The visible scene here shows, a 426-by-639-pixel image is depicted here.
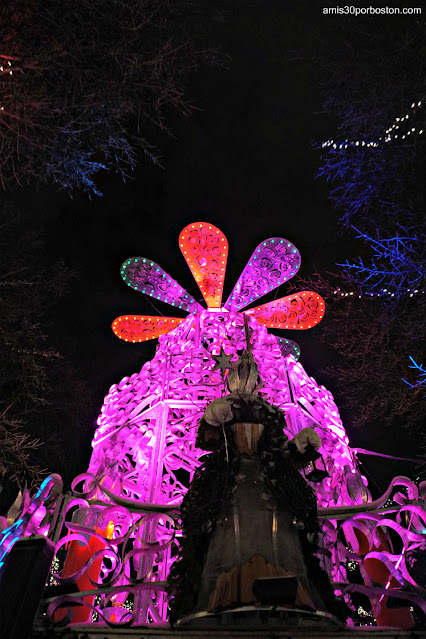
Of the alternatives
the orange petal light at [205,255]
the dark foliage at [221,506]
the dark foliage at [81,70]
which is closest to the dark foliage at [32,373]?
the orange petal light at [205,255]

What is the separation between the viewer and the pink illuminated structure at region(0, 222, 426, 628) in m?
3.58

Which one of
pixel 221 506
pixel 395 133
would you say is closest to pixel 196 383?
pixel 221 506

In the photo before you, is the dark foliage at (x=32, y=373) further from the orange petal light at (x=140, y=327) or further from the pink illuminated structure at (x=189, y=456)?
the pink illuminated structure at (x=189, y=456)

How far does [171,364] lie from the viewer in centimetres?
681

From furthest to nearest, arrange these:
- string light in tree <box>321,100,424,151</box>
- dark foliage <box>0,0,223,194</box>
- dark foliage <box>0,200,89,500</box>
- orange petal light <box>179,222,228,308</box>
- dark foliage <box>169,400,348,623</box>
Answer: dark foliage <box>0,200,89,500</box>, orange petal light <box>179,222,228,308</box>, string light in tree <box>321,100,424,151</box>, dark foliage <box>0,0,223,194</box>, dark foliage <box>169,400,348,623</box>

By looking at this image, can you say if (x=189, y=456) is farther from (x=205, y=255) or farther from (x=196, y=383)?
(x=205, y=255)

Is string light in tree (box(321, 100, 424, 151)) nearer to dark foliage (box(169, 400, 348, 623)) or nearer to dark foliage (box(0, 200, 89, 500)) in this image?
dark foliage (box(169, 400, 348, 623))

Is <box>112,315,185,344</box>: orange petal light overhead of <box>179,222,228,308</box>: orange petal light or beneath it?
beneath

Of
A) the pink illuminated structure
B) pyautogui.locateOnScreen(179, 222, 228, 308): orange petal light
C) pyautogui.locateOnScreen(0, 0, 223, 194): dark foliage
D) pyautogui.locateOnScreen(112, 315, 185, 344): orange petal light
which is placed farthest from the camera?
pyautogui.locateOnScreen(112, 315, 185, 344): orange petal light

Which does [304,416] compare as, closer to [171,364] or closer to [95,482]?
[171,364]

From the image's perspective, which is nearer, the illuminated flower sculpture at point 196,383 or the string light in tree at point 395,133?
the illuminated flower sculpture at point 196,383

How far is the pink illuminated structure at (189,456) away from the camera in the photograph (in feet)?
11.7

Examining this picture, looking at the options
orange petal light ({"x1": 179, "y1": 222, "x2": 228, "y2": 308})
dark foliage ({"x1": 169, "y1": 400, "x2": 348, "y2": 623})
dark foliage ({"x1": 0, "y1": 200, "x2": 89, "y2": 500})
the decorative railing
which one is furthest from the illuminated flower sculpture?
dark foliage ({"x1": 0, "y1": 200, "x2": 89, "y2": 500})

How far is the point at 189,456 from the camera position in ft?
19.5
